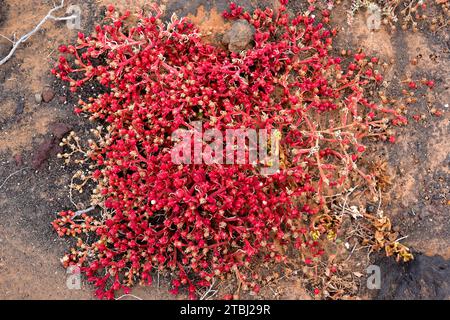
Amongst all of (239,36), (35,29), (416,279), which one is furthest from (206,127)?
(416,279)

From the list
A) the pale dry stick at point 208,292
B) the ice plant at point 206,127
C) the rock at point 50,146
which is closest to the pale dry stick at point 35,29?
the ice plant at point 206,127

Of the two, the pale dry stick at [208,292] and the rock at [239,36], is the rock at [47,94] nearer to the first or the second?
the rock at [239,36]

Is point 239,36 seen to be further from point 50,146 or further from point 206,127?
point 50,146

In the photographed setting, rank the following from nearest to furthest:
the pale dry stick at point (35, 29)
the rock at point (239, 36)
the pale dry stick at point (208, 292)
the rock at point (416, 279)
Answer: the rock at point (416, 279), the pale dry stick at point (208, 292), the rock at point (239, 36), the pale dry stick at point (35, 29)

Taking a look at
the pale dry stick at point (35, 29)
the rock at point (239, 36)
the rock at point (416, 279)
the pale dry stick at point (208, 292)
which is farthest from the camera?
the pale dry stick at point (35, 29)

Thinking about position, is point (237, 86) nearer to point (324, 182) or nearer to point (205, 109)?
point (205, 109)

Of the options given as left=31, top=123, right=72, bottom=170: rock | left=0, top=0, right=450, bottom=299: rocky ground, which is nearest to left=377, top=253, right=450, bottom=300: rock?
left=0, top=0, right=450, bottom=299: rocky ground

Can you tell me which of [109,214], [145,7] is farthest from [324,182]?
[145,7]
